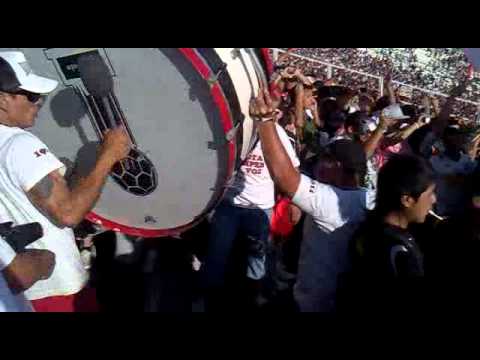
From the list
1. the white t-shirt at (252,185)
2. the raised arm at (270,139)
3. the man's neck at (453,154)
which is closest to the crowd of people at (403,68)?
the man's neck at (453,154)

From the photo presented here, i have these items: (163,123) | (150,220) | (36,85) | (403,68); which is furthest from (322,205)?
(403,68)

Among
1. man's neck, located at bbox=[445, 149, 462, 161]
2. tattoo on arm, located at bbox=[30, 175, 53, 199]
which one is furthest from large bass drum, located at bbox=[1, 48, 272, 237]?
man's neck, located at bbox=[445, 149, 462, 161]

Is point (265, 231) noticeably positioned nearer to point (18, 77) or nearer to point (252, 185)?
point (252, 185)

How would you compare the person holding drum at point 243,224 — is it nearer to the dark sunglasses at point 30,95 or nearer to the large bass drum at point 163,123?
the large bass drum at point 163,123

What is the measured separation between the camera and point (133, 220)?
2.69m

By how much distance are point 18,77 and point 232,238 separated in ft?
5.99

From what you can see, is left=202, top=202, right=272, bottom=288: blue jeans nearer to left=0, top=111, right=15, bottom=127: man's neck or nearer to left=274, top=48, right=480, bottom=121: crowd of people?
left=0, top=111, right=15, bottom=127: man's neck

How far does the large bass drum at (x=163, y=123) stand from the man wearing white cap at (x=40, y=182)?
0.87 ft

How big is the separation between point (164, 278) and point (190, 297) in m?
0.22

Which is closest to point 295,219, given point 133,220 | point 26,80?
point 133,220

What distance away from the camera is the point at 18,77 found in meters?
1.94

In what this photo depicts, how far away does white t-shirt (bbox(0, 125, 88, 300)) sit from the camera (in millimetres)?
1821

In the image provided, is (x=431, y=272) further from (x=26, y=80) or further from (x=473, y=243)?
(x=26, y=80)

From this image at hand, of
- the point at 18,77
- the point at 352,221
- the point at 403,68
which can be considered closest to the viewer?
the point at 18,77
